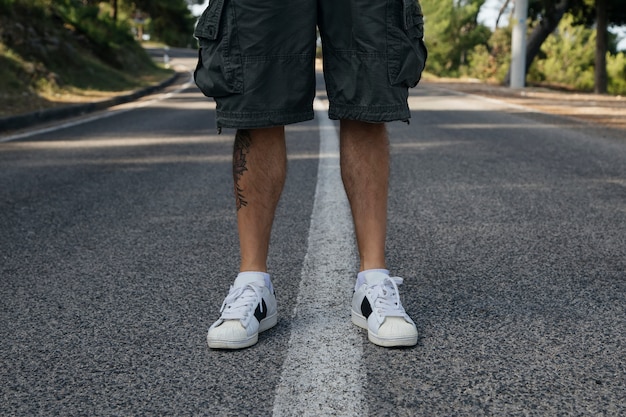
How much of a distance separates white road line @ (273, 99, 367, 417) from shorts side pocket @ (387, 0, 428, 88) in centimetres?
74

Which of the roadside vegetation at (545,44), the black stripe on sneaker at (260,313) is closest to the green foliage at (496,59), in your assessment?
the roadside vegetation at (545,44)

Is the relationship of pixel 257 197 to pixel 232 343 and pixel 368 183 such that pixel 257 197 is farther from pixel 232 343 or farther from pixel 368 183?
pixel 232 343

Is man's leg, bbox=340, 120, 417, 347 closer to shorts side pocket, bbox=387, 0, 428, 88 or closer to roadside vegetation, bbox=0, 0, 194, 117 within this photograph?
shorts side pocket, bbox=387, 0, 428, 88

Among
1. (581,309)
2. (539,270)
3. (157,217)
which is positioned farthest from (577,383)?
(157,217)

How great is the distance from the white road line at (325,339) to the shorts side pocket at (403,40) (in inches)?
28.9

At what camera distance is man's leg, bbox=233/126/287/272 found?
2.31 metres

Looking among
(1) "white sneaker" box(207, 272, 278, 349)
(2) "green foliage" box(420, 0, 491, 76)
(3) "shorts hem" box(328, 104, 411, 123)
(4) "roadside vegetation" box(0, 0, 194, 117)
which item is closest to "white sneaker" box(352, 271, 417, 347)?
(1) "white sneaker" box(207, 272, 278, 349)

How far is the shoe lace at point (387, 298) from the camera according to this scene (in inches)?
83.0

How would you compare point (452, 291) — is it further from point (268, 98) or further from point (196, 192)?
point (196, 192)

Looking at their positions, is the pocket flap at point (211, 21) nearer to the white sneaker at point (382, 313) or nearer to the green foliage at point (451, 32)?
the white sneaker at point (382, 313)

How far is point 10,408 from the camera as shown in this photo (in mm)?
1719

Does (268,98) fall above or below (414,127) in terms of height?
above

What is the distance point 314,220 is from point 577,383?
2020 mm

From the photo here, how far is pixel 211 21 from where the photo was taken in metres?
2.14
